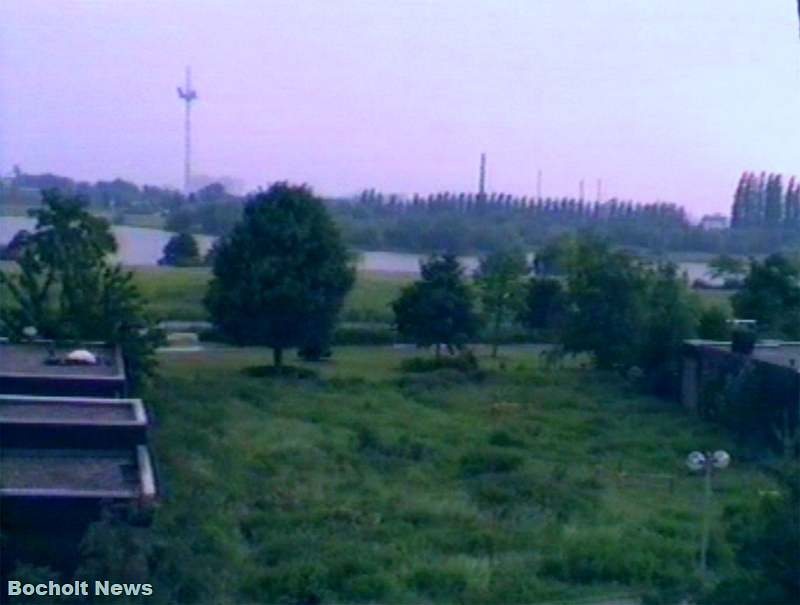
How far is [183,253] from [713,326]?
9045 millimetres

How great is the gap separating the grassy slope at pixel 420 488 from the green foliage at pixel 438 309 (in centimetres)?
228

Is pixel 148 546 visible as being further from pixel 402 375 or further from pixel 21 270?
pixel 402 375

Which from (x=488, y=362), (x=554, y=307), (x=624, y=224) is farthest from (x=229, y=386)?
(x=624, y=224)

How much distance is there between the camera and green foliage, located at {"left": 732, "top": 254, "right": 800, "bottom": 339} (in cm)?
1802

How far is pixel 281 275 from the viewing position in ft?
57.0

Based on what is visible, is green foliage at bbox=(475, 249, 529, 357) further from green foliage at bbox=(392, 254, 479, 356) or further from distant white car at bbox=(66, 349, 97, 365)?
distant white car at bbox=(66, 349, 97, 365)

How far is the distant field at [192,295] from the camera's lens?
20.5 m

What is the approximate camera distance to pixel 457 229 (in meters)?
26.5

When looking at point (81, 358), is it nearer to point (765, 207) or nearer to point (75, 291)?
point (75, 291)

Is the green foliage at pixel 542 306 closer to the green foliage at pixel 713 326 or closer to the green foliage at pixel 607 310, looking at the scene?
the green foliage at pixel 607 310

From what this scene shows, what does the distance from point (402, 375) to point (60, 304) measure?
4737 millimetres

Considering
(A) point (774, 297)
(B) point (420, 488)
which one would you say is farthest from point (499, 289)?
(B) point (420, 488)

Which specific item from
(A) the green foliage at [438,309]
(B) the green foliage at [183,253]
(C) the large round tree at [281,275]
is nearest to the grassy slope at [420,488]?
(C) the large round tree at [281,275]

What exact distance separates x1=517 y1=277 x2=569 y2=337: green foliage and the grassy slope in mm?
A: 3840
